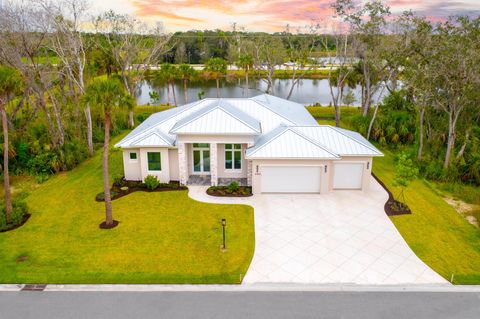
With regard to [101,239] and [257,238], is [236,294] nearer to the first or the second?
[257,238]

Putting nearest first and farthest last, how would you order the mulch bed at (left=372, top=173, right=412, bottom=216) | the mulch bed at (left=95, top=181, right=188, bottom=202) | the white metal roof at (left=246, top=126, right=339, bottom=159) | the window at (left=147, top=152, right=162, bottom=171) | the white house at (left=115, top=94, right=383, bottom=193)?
1. the mulch bed at (left=372, top=173, right=412, bottom=216)
2. the white metal roof at (left=246, top=126, right=339, bottom=159)
3. the white house at (left=115, top=94, right=383, bottom=193)
4. the mulch bed at (left=95, top=181, right=188, bottom=202)
5. the window at (left=147, top=152, right=162, bottom=171)

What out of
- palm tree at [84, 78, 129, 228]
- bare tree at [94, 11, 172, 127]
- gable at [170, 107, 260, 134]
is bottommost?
gable at [170, 107, 260, 134]

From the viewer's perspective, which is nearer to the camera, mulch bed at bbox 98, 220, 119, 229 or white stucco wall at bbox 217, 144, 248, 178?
mulch bed at bbox 98, 220, 119, 229

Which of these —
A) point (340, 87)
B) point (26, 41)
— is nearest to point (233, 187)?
point (26, 41)

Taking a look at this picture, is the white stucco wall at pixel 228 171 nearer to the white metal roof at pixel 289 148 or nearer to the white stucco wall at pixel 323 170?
the white metal roof at pixel 289 148

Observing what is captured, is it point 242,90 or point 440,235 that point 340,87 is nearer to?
point 440,235

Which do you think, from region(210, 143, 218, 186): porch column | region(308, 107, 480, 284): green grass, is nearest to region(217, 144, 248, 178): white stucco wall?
region(210, 143, 218, 186): porch column

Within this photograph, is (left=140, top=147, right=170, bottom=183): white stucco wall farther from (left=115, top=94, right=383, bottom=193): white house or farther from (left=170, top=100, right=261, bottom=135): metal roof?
(left=170, top=100, right=261, bottom=135): metal roof

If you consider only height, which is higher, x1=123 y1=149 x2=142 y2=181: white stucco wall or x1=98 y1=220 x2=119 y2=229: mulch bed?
x1=123 y1=149 x2=142 y2=181: white stucco wall
